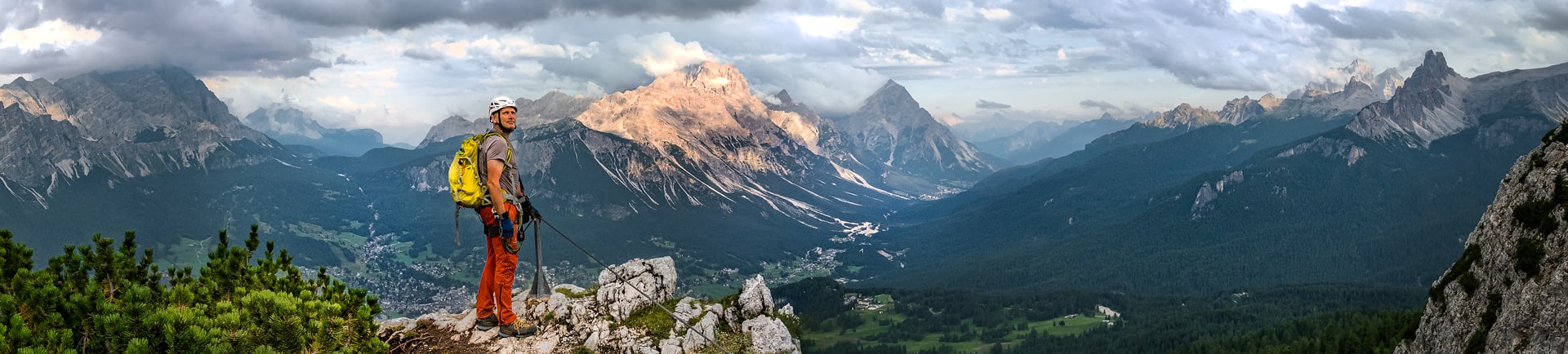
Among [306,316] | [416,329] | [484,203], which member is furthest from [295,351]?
[416,329]

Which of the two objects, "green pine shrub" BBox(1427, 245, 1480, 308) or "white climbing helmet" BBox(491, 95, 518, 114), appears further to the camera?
"green pine shrub" BBox(1427, 245, 1480, 308)

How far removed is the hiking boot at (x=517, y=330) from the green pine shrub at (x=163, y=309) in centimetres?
390

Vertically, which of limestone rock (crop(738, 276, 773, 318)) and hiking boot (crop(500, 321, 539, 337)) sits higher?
limestone rock (crop(738, 276, 773, 318))

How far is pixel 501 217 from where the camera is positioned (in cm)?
1844

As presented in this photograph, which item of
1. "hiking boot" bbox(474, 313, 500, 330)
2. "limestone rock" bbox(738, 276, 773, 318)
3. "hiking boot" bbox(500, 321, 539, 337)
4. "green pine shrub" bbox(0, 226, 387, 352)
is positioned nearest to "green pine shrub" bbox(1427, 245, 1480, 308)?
"limestone rock" bbox(738, 276, 773, 318)

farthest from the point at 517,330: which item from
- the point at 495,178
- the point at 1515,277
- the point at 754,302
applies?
the point at 1515,277

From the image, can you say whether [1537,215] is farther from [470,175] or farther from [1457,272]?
[470,175]

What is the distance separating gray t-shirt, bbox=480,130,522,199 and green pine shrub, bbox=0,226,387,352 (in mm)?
A: 3685

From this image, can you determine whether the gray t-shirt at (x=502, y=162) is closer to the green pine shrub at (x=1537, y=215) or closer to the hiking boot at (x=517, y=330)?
the hiking boot at (x=517, y=330)

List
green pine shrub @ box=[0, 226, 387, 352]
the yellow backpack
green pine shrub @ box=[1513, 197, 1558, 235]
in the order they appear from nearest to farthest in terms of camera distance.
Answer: green pine shrub @ box=[0, 226, 387, 352] < the yellow backpack < green pine shrub @ box=[1513, 197, 1558, 235]

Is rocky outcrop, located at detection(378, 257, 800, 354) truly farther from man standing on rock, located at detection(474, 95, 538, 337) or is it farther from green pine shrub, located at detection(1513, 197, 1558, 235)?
green pine shrub, located at detection(1513, 197, 1558, 235)

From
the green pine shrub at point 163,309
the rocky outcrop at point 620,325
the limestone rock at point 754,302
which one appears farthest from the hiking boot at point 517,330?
the limestone rock at point 754,302

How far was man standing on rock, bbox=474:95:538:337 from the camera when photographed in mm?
17938

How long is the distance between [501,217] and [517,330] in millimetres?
4419
